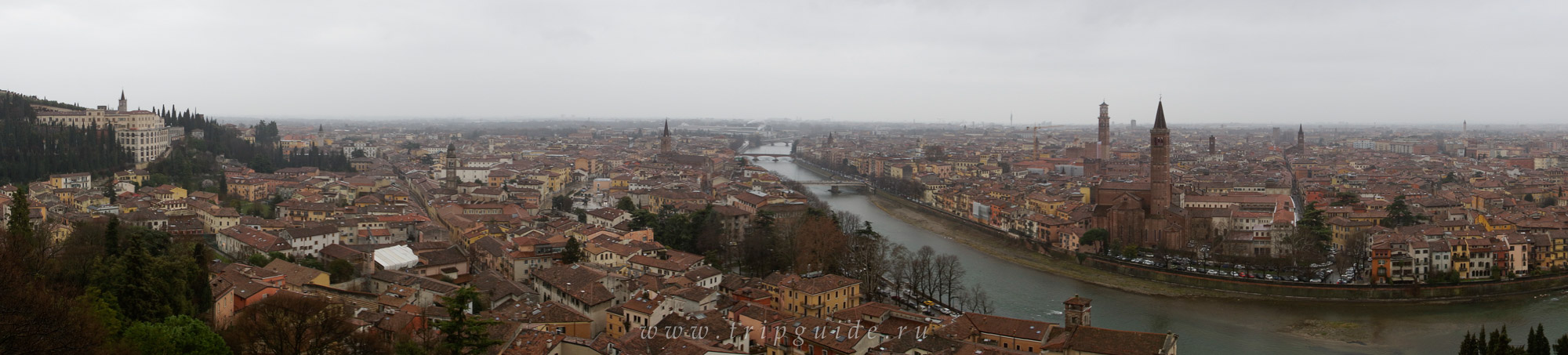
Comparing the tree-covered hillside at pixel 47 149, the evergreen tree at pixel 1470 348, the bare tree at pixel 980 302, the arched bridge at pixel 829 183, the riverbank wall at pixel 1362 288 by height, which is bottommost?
the bare tree at pixel 980 302

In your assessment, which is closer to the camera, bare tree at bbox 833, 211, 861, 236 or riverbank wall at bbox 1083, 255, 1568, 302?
riverbank wall at bbox 1083, 255, 1568, 302

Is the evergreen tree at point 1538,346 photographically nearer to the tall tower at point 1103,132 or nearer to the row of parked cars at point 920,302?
the row of parked cars at point 920,302

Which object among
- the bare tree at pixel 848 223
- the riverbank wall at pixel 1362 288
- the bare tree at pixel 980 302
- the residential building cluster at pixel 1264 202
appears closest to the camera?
the bare tree at pixel 980 302

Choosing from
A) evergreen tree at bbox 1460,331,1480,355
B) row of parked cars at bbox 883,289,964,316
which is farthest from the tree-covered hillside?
evergreen tree at bbox 1460,331,1480,355

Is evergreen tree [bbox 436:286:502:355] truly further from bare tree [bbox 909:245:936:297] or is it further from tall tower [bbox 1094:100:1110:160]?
tall tower [bbox 1094:100:1110:160]

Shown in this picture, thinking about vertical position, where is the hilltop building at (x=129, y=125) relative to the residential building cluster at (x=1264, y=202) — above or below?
above

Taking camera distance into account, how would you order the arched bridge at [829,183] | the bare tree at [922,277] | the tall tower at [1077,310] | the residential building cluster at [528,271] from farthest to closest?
the arched bridge at [829,183], the bare tree at [922,277], the tall tower at [1077,310], the residential building cluster at [528,271]

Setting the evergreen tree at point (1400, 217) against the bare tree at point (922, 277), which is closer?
the bare tree at point (922, 277)

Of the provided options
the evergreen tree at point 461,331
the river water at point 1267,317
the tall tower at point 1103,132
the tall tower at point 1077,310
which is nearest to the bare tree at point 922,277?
the river water at point 1267,317
